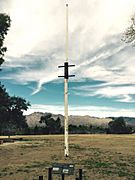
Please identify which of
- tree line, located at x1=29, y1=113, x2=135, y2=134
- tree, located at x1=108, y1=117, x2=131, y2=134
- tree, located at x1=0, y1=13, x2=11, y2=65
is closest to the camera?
tree, located at x1=0, y1=13, x2=11, y2=65

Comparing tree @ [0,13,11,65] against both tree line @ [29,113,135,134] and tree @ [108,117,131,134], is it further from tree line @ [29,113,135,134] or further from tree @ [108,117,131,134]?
tree @ [108,117,131,134]

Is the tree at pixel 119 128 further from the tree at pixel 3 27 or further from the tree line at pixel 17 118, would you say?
the tree at pixel 3 27

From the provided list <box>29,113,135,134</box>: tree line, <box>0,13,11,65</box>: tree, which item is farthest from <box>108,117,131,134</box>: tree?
<box>0,13,11,65</box>: tree

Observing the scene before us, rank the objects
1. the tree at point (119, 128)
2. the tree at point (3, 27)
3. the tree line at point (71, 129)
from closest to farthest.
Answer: the tree at point (3, 27), the tree line at point (71, 129), the tree at point (119, 128)

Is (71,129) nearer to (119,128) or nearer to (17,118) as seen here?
(119,128)

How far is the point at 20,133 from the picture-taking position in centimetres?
10881

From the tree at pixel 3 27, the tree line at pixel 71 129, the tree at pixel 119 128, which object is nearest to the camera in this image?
the tree at pixel 3 27

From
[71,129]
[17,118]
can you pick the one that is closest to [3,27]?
[17,118]

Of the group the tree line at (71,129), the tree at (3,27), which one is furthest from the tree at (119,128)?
the tree at (3,27)

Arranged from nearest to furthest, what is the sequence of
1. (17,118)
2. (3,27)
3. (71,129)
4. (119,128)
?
(3,27), (17,118), (71,129), (119,128)

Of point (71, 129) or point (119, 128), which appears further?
point (119, 128)

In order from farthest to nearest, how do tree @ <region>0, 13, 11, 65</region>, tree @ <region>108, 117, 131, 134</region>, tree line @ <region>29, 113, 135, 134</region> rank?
tree @ <region>108, 117, 131, 134</region> → tree line @ <region>29, 113, 135, 134</region> → tree @ <region>0, 13, 11, 65</region>

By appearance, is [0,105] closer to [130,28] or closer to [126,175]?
[130,28]

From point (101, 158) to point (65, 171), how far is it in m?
15.9
